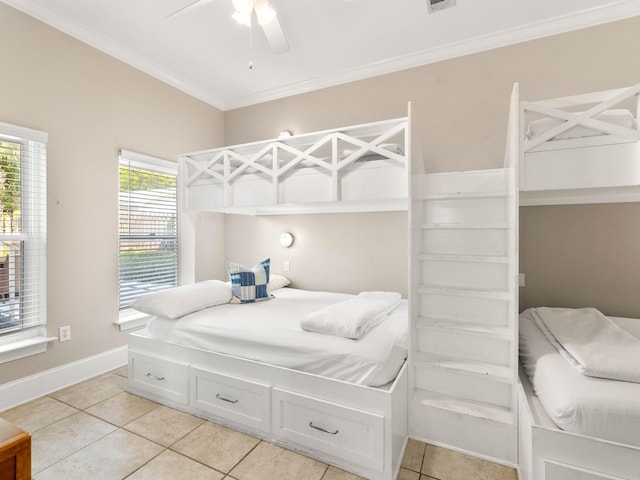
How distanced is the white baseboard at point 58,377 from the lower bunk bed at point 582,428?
3.08 m

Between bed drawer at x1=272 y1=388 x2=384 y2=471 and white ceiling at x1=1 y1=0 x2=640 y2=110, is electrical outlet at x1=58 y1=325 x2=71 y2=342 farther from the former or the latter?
white ceiling at x1=1 y1=0 x2=640 y2=110

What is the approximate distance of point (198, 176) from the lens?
2830 millimetres

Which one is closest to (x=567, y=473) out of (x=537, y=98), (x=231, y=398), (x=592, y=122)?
(x=592, y=122)

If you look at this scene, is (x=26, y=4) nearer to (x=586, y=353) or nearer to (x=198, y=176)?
(x=198, y=176)

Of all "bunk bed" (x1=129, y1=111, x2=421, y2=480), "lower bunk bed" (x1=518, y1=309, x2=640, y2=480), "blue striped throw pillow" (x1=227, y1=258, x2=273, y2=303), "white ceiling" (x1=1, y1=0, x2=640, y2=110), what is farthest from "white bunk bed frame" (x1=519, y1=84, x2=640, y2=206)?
"blue striped throw pillow" (x1=227, y1=258, x2=273, y2=303)

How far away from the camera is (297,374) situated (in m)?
1.72

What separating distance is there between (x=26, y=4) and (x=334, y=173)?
8.10ft

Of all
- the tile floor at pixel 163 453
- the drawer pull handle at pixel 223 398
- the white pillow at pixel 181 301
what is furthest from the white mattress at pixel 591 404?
the white pillow at pixel 181 301

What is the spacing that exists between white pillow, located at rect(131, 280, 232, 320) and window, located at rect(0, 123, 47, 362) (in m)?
0.72

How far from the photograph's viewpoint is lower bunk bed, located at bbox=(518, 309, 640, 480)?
1.15m

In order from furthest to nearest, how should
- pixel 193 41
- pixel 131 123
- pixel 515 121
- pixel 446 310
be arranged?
pixel 131 123 < pixel 193 41 < pixel 446 310 < pixel 515 121

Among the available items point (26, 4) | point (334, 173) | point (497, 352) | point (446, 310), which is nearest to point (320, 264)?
point (334, 173)

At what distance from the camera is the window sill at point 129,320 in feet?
9.35

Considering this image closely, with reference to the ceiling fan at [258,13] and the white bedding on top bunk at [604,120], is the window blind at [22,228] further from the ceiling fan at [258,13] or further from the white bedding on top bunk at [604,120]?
the white bedding on top bunk at [604,120]
